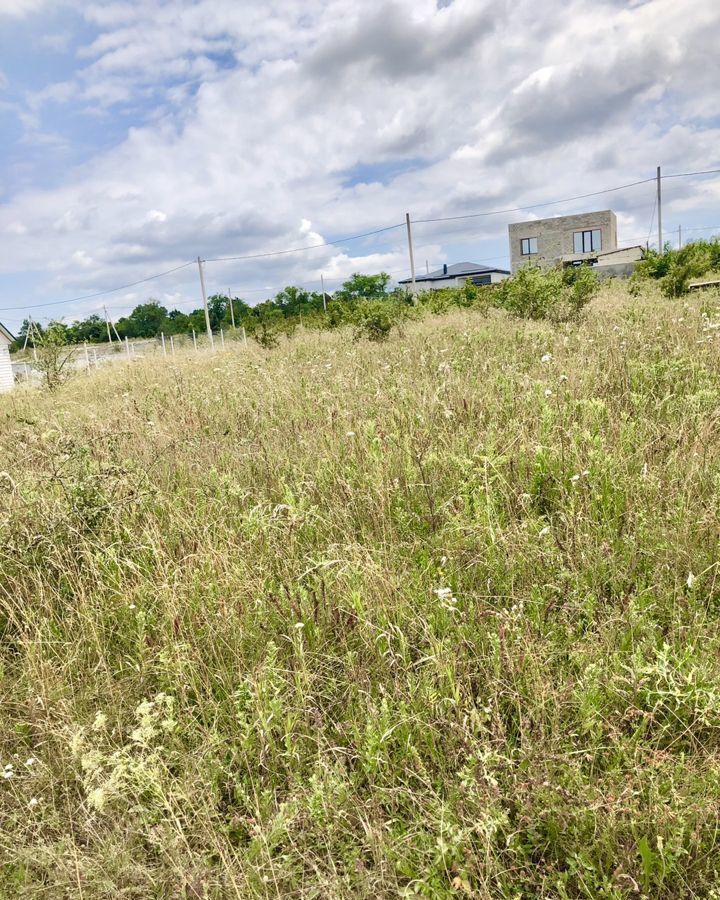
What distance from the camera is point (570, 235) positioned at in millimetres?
57938

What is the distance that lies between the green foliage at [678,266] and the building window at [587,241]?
32245 mm

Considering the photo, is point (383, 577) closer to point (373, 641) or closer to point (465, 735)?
point (373, 641)

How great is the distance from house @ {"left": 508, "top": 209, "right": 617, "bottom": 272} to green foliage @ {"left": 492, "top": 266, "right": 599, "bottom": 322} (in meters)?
50.6

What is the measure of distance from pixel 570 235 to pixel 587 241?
1.94 meters

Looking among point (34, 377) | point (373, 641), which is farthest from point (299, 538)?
point (34, 377)

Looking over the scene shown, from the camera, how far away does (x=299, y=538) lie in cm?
265

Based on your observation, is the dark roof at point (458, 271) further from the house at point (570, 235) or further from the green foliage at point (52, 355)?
the green foliage at point (52, 355)

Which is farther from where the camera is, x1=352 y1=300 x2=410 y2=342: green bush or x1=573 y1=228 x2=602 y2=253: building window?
x1=573 y1=228 x2=602 y2=253: building window

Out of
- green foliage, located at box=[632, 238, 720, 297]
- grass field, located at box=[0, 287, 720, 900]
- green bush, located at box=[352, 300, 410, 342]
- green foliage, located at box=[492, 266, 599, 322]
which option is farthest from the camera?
green foliage, located at box=[632, 238, 720, 297]

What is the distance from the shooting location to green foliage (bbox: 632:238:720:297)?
12.6 meters

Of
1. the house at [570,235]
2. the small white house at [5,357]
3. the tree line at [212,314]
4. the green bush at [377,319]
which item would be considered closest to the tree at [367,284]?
the tree line at [212,314]

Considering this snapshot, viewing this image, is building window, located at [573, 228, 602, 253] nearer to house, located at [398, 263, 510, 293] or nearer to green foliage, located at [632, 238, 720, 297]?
house, located at [398, 263, 510, 293]

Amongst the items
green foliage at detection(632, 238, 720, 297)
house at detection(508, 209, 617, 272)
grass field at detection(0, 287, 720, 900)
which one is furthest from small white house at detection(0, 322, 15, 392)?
house at detection(508, 209, 617, 272)

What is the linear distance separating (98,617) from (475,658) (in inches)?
62.9
